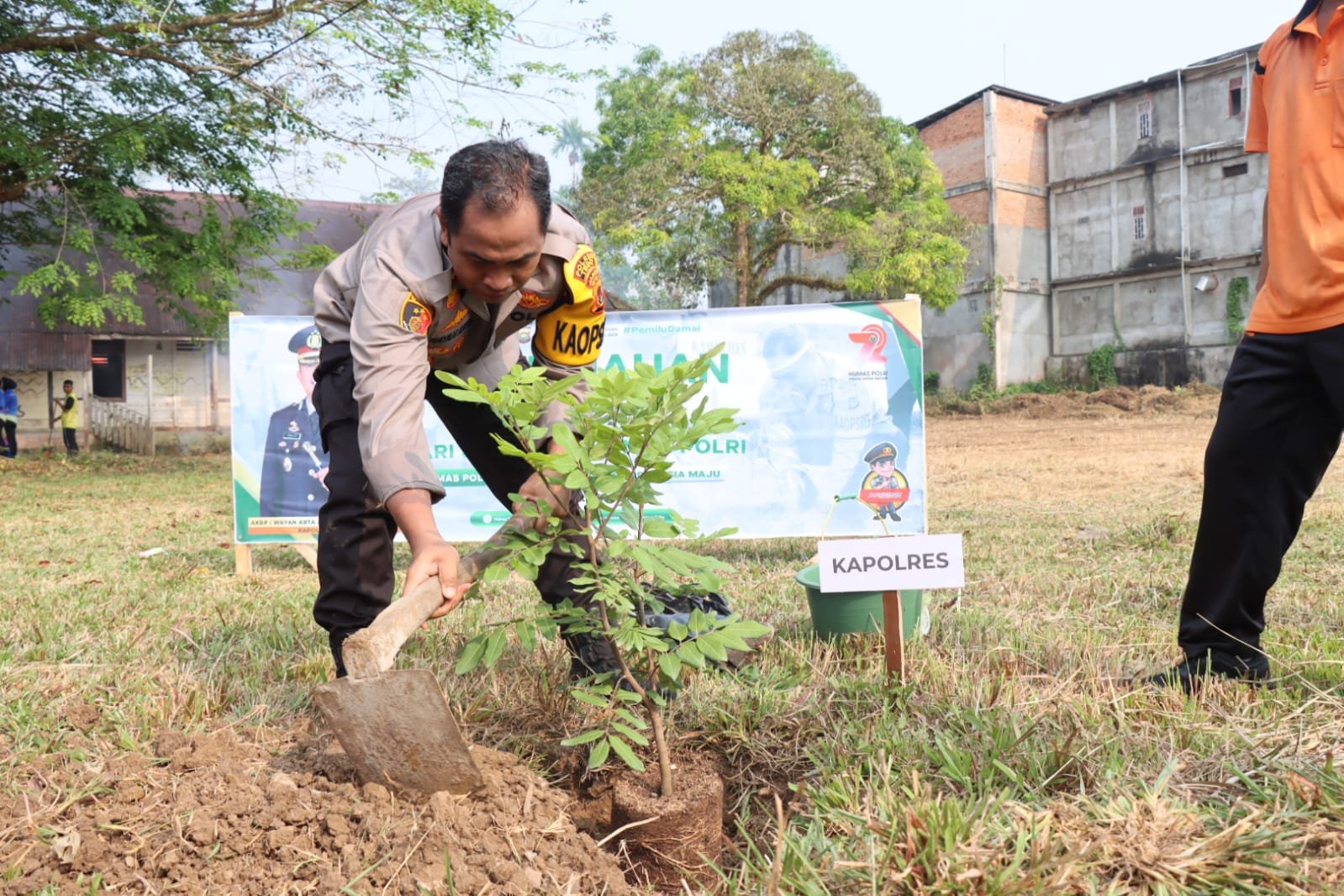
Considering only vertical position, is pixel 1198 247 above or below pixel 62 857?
above

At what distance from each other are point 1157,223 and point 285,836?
1271 inches

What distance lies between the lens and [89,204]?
13.2 meters

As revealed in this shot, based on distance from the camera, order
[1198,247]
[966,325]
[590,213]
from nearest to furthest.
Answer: [590,213] → [1198,247] → [966,325]

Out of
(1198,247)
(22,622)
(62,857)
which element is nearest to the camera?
(62,857)

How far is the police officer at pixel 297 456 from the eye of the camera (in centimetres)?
584

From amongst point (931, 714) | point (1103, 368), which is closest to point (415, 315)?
point (931, 714)

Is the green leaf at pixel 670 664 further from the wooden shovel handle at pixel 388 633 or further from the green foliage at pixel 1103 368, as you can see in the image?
the green foliage at pixel 1103 368

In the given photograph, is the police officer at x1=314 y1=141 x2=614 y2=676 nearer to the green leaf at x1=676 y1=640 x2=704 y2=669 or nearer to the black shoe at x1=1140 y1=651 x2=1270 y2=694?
the green leaf at x1=676 y1=640 x2=704 y2=669

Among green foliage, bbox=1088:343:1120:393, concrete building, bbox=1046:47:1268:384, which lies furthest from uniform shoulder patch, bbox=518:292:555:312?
green foliage, bbox=1088:343:1120:393

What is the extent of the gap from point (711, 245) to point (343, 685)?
22633 mm

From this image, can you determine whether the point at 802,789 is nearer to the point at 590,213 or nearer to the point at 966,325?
the point at 590,213

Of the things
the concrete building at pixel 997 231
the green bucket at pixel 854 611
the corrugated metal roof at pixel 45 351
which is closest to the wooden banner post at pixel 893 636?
the green bucket at pixel 854 611

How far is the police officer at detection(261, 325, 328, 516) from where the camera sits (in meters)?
5.84

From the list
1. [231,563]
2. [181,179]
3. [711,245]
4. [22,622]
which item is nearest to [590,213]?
[711,245]
